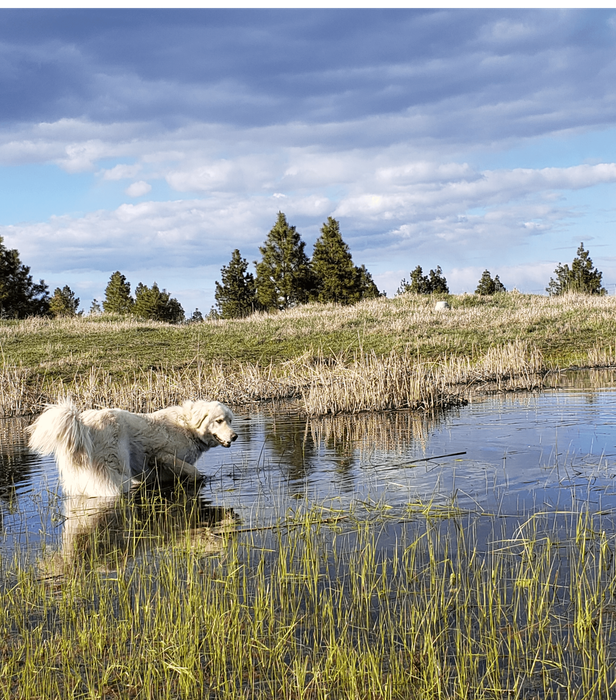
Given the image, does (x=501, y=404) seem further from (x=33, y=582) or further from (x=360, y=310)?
(x=360, y=310)

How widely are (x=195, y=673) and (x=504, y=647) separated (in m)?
1.94

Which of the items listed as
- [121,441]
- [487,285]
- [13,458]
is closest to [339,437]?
[121,441]

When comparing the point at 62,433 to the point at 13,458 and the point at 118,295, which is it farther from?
the point at 118,295

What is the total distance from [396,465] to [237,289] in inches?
2635

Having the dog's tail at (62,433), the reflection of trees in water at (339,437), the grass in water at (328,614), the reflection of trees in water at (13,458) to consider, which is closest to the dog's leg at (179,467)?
the reflection of trees in water at (339,437)

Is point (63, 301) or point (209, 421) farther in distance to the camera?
point (63, 301)

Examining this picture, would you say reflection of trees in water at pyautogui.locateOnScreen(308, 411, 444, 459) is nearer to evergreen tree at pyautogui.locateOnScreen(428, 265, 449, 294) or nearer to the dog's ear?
the dog's ear

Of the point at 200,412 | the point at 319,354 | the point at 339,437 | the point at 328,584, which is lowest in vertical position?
the point at 328,584

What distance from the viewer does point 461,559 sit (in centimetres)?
573

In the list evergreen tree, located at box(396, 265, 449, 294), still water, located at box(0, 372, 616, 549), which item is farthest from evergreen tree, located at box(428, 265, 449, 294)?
still water, located at box(0, 372, 616, 549)

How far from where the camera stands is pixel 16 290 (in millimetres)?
72188

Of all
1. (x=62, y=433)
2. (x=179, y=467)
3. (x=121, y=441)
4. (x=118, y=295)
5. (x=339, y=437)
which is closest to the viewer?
(x=62, y=433)

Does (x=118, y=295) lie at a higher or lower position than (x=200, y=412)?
higher

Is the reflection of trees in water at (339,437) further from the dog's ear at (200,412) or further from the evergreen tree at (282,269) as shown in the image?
the evergreen tree at (282,269)
